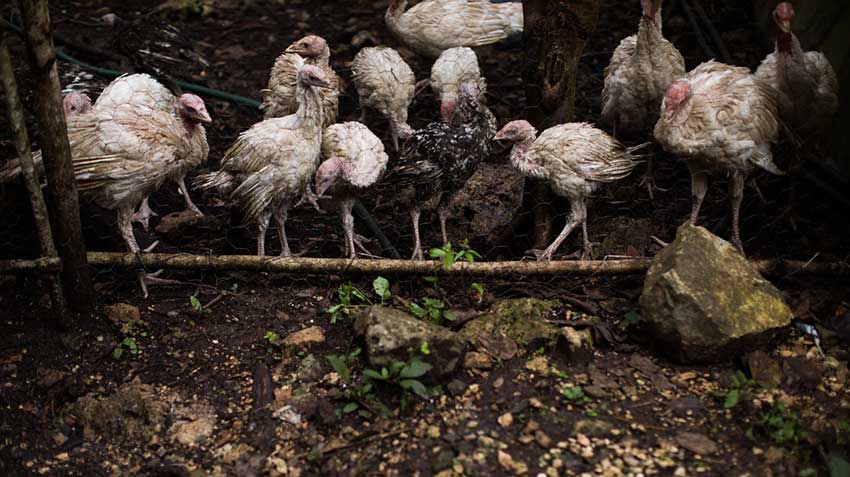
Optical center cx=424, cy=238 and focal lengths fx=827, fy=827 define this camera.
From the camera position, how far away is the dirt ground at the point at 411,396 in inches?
128

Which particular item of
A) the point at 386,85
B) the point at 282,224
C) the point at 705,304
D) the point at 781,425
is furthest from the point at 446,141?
Answer: the point at 781,425

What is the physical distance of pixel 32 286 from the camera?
4.24 m

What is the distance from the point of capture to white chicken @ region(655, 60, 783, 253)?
4.15m

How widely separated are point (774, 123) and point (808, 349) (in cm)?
120

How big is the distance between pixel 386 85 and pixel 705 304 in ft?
8.69

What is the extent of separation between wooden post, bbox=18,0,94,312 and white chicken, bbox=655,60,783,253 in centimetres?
284

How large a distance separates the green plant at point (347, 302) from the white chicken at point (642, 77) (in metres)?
1.98

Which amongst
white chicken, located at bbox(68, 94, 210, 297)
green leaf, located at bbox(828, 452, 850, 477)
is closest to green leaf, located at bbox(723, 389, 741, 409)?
green leaf, located at bbox(828, 452, 850, 477)

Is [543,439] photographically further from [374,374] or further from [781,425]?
A: [781,425]

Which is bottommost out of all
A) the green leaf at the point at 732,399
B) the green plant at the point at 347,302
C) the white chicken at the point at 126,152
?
the green plant at the point at 347,302

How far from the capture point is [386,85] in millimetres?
5375

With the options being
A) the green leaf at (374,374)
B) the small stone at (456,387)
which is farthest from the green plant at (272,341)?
the small stone at (456,387)

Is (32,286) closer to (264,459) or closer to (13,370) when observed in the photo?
(13,370)

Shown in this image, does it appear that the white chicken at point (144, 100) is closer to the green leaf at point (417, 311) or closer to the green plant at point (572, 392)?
the green leaf at point (417, 311)
